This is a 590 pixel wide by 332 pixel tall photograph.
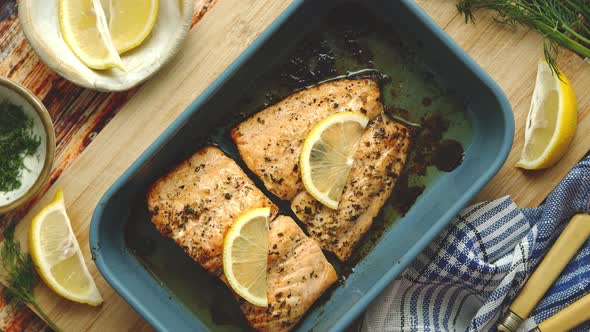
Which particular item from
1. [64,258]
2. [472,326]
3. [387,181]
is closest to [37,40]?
[64,258]

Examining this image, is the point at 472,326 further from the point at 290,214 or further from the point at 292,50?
the point at 292,50

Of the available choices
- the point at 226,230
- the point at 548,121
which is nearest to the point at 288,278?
the point at 226,230

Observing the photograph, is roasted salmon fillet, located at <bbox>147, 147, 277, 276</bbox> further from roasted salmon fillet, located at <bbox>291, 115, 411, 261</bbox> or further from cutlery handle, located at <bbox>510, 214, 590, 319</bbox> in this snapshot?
cutlery handle, located at <bbox>510, 214, 590, 319</bbox>

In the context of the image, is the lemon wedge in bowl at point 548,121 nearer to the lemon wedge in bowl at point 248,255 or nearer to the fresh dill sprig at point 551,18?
the fresh dill sprig at point 551,18

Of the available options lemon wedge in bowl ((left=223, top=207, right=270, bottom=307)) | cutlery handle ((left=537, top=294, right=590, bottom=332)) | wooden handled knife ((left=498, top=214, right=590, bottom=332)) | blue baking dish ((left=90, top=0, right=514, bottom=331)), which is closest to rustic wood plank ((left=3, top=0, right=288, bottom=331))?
blue baking dish ((left=90, top=0, right=514, bottom=331))

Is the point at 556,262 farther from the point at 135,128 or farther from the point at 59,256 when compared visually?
the point at 59,256

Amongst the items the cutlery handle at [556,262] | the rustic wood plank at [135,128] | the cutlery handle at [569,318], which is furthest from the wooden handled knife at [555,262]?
the rustic wood plank at [135,128]

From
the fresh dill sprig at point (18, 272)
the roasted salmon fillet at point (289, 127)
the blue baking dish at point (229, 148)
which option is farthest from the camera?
the roasted salmon fillet at point (289, 127)
